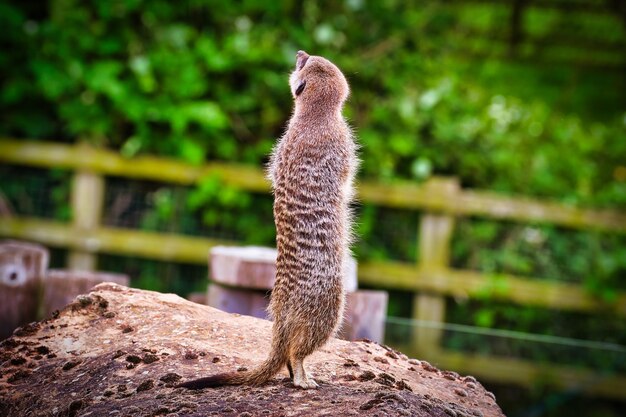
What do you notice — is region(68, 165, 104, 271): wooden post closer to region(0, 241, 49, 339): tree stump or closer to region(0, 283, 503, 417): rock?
region(0, 241, 49, 339): tree stump

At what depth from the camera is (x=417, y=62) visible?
26.0ft

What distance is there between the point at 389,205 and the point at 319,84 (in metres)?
3.97

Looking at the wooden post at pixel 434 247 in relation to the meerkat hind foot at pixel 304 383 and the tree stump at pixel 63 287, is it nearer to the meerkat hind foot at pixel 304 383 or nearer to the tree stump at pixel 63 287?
the tree stump at pixel 63 287

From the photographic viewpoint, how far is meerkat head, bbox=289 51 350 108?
10.3 feet

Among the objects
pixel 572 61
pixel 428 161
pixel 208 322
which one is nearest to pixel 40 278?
pixel 208 322

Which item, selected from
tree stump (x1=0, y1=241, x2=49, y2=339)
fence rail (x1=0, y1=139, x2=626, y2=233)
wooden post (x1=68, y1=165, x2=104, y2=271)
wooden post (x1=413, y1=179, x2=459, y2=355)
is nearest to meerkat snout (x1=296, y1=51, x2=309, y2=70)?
tree stump (x1=0, y1=241, x2=49, y2=339)

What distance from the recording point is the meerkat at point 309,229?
117 inches

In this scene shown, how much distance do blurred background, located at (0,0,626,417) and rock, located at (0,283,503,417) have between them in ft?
10.3

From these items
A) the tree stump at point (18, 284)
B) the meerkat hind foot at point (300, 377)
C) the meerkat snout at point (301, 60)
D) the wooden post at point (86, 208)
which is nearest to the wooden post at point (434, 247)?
the wooden post at point (86, 208)

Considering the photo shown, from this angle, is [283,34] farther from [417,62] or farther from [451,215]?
[451,215]

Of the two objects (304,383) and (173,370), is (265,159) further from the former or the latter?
(304,383)

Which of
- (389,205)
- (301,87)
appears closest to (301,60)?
(301,87)

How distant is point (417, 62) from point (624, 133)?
2.36 m

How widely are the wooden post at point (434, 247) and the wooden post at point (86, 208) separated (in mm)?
2700
